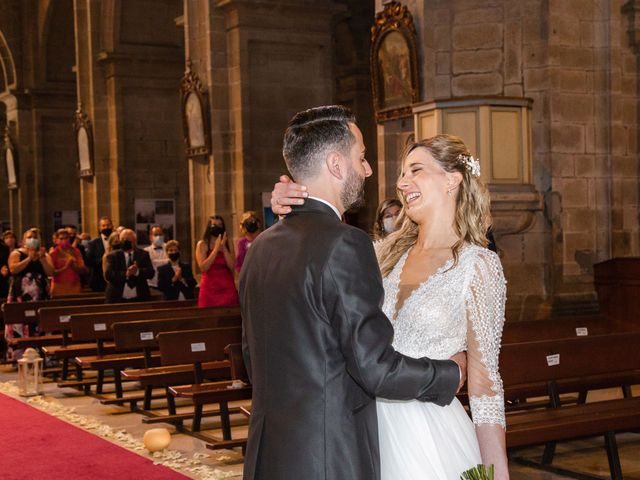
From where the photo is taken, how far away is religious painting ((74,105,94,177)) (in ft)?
61.2

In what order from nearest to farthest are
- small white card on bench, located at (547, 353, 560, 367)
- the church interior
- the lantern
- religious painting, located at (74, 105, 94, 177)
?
small white card on bench, located at (547, 353, 560, 367)
the church interior
the lantern
religious painting, located at (74, 105, 94, 177)

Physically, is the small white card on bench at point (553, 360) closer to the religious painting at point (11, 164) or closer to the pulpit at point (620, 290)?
the pulpit at point (620, 290)

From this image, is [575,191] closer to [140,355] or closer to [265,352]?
[140,355]

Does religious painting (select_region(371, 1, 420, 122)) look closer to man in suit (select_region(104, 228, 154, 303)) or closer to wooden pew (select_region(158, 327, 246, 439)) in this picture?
man in suit (select_region(104, 228, 154, 303))

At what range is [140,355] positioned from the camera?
9.47 metres

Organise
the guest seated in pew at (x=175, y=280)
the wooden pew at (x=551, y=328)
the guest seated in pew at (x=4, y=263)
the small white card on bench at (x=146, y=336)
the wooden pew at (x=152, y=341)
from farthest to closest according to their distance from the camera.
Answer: the guest seated in pew at (x=4, y=263) < the guest seated in pew at (x=175, y=280) < the small white card on bench at (x=146, y=336) < the wooden pew at (x=152, y=341) < the wooden pew at (x=551, y=328)

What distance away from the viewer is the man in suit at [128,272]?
36.5ft

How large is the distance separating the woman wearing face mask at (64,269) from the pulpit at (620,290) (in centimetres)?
651

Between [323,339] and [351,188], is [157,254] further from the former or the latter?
[323,339]

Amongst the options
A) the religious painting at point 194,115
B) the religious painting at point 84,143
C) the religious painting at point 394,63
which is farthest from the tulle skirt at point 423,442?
the religious painting at point 84,143

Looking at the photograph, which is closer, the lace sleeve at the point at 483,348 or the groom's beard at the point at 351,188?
the groom's beard at the point at 351,188

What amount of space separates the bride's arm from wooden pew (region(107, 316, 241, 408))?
528cm

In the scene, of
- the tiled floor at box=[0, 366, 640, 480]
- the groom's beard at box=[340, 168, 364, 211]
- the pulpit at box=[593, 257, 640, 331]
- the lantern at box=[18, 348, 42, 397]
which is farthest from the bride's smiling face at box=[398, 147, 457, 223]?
the lantern at box=[18, 348, 42, 397]

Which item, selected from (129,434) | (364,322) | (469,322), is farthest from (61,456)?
(364,322)
